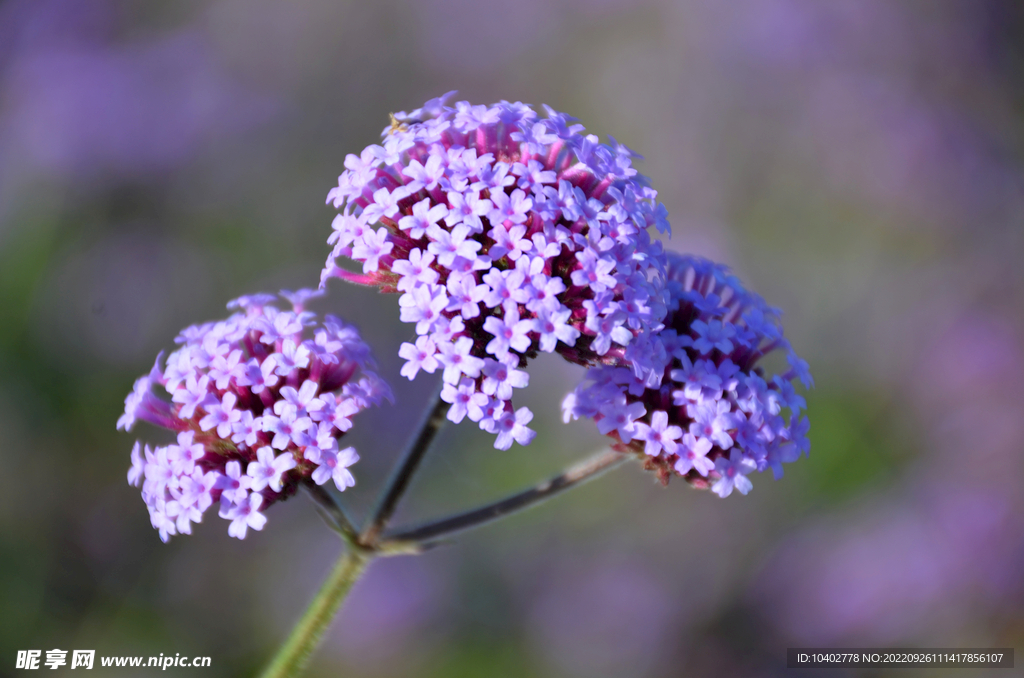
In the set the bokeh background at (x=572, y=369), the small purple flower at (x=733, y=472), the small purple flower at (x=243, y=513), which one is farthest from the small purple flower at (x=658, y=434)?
the bokeh background at (x=572, y=369)

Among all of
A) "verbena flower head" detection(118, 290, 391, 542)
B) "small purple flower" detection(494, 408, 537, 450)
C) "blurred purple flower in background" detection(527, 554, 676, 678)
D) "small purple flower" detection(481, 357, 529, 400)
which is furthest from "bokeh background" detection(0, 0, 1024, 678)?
"small purple flower" detection(481, 357, 529, 400)

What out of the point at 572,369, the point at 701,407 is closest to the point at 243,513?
the point at 701,407

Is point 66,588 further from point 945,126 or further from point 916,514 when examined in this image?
point 945,126

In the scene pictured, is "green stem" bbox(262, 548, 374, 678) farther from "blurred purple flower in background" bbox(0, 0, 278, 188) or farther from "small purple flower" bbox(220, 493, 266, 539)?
"blurred purple flower in background" bbox(0, 0, 278, 188)

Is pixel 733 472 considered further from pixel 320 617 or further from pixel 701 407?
pixel 320 617

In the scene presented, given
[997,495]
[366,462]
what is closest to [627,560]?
[366,462]

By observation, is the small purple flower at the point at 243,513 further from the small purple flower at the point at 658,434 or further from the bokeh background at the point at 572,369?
the bokeh background at the point at 572,369
